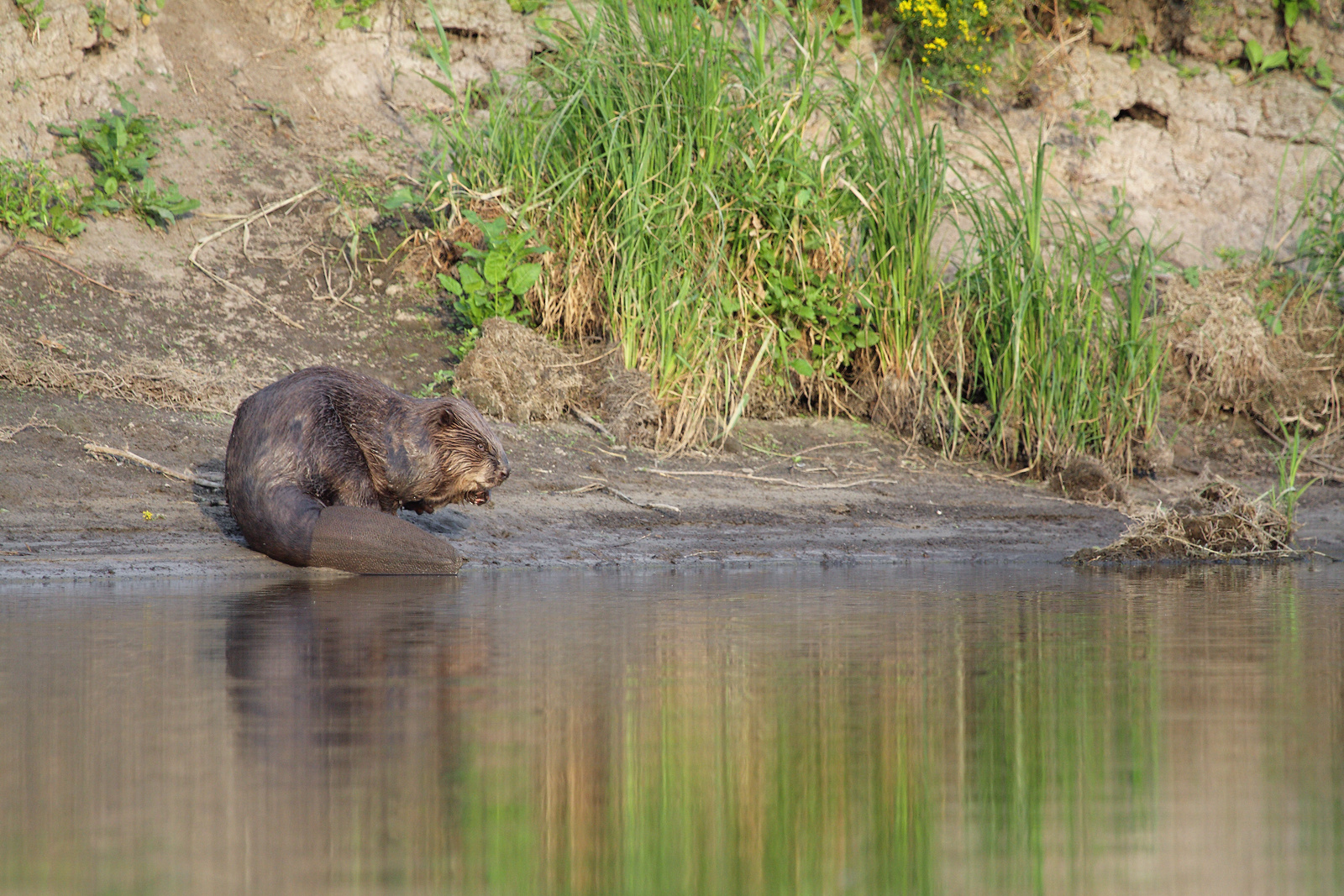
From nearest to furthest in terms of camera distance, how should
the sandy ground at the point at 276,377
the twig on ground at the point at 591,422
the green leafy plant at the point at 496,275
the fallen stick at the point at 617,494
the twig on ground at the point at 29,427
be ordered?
the sandy ground at the point at 276,377 → the twig on ground at the point at 29,427 → the fallen stick at the point at 617,494 → the twig on ground at the point at 591,422 → the green leafy plant at the point at 496,275

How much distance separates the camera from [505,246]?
7.08 meters

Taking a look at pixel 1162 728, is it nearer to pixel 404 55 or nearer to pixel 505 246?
pixel 505 246

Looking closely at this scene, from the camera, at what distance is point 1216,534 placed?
18.2 ft

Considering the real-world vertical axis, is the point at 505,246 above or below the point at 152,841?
above

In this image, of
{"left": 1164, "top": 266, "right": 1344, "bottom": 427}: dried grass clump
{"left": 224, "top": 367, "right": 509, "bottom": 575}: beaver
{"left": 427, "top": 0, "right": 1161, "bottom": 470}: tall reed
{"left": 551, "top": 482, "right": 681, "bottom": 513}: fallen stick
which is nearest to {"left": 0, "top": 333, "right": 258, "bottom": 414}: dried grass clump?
{"left": 224, "top": 367, "right": 509, "bottom": 575}: beaver

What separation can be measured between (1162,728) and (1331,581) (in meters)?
2.77

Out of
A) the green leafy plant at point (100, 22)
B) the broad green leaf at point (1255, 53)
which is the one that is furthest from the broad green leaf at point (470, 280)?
the broad green leaf at point (1255, 53)

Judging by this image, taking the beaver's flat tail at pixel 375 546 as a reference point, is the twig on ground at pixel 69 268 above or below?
above

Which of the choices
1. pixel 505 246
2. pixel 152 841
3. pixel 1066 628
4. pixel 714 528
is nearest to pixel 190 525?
pixel 714 528

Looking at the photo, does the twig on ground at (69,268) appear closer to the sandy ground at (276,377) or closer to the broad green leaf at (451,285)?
the sandy ground at (276,377)

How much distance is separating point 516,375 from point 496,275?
2.30ft

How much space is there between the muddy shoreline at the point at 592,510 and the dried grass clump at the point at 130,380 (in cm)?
10

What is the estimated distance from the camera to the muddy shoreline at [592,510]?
15.6 ft

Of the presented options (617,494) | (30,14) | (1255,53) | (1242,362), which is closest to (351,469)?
(617,494)
